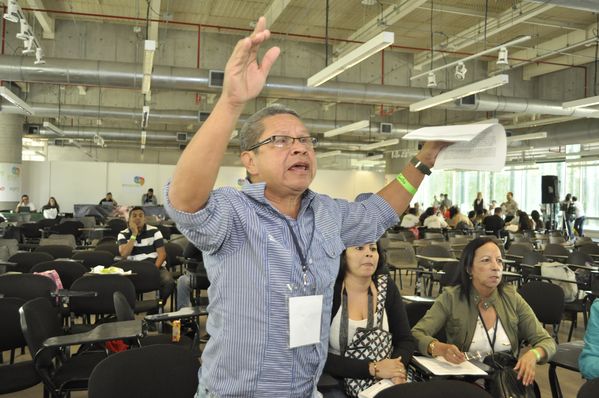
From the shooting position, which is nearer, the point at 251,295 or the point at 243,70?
the point at 243,70

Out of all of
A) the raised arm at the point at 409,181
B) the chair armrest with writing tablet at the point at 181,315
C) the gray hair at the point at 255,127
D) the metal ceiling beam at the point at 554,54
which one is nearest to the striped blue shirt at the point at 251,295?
the gray hair at the point at 255,127

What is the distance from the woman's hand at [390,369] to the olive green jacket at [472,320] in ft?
1.89

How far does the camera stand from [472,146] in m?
1.52

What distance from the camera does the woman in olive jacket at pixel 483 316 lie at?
2939 millimetres

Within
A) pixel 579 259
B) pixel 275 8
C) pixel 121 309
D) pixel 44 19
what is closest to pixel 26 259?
pixel 121 309

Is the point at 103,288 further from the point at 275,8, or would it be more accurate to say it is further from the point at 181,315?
the point at 275,8

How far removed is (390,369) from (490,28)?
8817mm

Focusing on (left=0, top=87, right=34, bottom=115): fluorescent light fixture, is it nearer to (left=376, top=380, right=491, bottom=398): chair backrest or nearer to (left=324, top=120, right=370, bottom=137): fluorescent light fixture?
(left=324, top=120, right=370, bottom=137): fluorescent light fixture

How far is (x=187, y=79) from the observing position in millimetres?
9625

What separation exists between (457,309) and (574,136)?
13.7 metres

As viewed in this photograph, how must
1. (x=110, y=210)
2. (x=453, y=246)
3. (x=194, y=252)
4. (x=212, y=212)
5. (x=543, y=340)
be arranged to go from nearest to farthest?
(x=212, y=212) → (x=543, y=340) → (x=194, y=252) → (x=453, y=246) → (x=110, y=210)

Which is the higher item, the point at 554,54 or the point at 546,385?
the point at 554,54

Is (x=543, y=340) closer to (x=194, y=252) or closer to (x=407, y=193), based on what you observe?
→ (x=407, y=193)

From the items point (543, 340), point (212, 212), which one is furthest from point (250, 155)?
point (543, 340)
